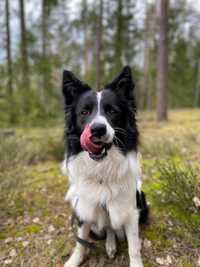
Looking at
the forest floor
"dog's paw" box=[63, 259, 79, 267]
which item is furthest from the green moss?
"dog's paw" box=[63, 259, 79, 267]

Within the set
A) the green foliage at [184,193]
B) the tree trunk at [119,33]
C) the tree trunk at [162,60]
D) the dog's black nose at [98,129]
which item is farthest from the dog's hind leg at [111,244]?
the tree trunk at [119,33]

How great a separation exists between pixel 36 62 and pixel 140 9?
9403 mm

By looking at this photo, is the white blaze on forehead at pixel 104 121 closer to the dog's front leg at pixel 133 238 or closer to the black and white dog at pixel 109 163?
the black and white dog at pixel 109 163

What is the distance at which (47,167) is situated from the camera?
4180mm

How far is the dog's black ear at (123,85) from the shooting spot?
1848 mm

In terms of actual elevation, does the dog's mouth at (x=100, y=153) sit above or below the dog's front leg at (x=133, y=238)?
above

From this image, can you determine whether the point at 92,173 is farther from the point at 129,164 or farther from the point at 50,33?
the point at 50,33

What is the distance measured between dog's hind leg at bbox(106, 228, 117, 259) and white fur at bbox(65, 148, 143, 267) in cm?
20

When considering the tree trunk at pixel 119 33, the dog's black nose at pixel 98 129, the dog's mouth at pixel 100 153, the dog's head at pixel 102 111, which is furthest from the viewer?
the tree trunk at pixel 119 33

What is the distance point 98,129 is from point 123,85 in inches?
23.0

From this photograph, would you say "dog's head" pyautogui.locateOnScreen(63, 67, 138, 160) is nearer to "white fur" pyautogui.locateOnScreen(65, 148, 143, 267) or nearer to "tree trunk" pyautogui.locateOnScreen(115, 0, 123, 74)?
"white fur" pyautogui.locateOnScreen(65, 148, 143, 267)

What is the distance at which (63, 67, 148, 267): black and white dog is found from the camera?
5.78 ft

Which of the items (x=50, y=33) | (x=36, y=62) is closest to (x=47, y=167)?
(x=36, y=62)

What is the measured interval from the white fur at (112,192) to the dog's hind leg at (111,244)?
0.20 metres
